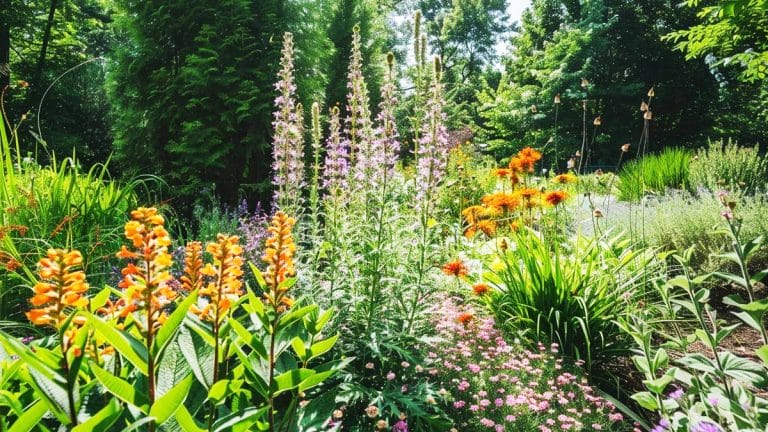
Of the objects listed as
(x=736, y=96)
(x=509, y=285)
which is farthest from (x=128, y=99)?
(x=736, y=96)

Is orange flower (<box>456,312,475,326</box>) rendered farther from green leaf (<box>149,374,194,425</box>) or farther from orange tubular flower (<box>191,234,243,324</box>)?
green leaf (<box>149,374,194,425</box>)

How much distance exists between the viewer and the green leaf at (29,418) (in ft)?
2.61

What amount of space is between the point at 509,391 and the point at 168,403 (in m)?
1.93

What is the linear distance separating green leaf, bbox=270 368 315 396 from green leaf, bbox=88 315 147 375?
0.86 ft

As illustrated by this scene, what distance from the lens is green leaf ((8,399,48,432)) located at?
795 millimetres

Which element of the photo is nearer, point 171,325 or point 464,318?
point 171,325

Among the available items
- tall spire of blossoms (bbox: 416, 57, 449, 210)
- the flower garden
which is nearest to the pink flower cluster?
the flower garden

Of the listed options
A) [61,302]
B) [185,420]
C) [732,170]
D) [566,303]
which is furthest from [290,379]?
[732,170]

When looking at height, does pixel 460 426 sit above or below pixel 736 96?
below

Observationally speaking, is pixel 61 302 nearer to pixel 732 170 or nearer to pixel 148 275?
pixel 148 275

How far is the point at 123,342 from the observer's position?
808 mm

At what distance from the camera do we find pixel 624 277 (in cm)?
350

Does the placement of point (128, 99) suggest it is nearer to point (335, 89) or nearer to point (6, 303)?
point (335, 89)

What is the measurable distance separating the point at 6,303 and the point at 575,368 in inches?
Result: 131
